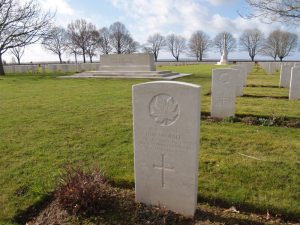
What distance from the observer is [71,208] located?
3.27m

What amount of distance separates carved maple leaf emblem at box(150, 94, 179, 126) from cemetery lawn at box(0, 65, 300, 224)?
120cm

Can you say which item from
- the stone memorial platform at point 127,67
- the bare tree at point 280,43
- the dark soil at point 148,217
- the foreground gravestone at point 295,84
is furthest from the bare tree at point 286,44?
the dark soil at point 148,217

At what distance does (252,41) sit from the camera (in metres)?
75.8

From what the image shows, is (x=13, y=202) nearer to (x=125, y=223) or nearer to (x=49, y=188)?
(x=49, y=188)

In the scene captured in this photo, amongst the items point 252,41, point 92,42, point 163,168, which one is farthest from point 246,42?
point 163,168

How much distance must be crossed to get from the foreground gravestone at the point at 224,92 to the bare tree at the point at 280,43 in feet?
211

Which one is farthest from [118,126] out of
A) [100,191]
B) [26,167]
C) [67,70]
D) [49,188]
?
[67,70]

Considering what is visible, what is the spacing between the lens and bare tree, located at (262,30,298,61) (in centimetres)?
Answer: 6488

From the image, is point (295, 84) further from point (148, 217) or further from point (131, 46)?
point (131, 46)

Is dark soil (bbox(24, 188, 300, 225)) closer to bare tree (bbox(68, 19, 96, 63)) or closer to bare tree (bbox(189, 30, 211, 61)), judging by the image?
bare tree (bbox(68, 19, 96, 63))

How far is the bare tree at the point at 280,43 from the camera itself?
213 feet

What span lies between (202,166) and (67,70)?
29324 mm

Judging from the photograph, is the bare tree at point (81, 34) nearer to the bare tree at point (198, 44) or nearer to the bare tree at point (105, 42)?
the bare tree at point (105, 42)

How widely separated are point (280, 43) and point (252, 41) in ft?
34.0
